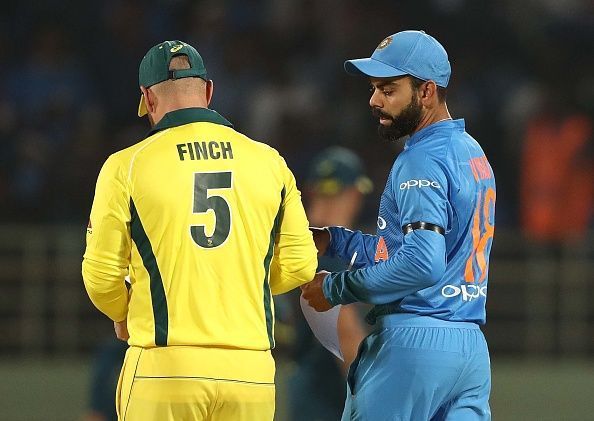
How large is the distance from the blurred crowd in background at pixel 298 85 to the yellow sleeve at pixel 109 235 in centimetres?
733

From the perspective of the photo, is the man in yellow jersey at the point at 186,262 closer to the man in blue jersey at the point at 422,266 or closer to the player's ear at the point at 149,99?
the player's ear at the point at 149,99

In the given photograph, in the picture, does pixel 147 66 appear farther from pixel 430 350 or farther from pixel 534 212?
pixel 534 212

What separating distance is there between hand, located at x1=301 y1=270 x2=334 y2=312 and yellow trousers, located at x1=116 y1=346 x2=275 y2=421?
2.09ft

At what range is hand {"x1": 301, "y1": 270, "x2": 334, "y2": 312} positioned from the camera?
4.97 meters

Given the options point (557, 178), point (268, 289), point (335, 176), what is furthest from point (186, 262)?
point (557, 178)

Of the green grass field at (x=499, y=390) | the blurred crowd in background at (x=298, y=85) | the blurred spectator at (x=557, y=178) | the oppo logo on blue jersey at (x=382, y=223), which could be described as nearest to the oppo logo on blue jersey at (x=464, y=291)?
the oppo logo on blue jersey at (x=382, y=223)

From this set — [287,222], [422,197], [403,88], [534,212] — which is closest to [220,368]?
[287,222]

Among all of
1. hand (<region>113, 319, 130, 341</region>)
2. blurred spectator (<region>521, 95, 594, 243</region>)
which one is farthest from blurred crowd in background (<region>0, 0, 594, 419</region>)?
hand (<region>113, 319, 130, 341</region>)

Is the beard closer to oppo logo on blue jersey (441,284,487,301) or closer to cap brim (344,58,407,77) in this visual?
cap brim (344,58,407,77)

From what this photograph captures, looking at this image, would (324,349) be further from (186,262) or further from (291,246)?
(186,262)

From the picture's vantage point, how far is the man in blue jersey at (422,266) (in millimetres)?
4637

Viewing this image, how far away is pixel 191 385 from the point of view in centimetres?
430

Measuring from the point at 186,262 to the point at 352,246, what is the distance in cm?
102

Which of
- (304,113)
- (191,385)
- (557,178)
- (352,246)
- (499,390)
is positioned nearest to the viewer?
(191,385)
